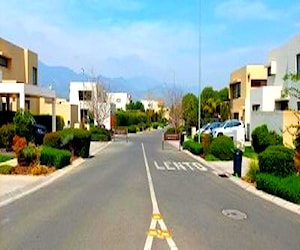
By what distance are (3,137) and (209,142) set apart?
1247 cm

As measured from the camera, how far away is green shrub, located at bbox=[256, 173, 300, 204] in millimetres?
13719

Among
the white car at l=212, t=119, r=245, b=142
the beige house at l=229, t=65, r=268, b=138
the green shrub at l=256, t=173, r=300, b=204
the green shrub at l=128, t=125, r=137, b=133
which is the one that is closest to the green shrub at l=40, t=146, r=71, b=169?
the green shrub at l=256, t=173, r=300, b=204

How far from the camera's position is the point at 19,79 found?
2015 inches

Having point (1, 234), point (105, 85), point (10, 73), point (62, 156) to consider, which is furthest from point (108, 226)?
point (105, 85)

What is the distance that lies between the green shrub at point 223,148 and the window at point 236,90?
29245 mm

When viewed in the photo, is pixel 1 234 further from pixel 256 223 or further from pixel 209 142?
pixel 209 142

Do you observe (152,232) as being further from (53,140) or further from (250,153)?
(250,153)

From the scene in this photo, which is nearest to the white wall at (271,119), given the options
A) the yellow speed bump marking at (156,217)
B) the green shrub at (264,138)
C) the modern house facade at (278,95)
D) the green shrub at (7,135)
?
the modern house facade at (278,95)

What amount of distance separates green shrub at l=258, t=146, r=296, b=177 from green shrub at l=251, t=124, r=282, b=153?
1296cm

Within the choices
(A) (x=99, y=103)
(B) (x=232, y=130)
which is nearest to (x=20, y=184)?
(B) (x=232, y=130)

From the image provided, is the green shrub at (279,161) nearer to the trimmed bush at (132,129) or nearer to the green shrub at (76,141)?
the green shrub at (76,141)

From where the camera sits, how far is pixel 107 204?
1252cm

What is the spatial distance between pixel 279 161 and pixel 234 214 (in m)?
5.08

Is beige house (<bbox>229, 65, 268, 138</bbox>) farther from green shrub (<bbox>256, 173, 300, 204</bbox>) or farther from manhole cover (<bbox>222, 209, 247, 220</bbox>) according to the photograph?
manhole cover (<bbox>222, 209, 247, 220</bbox>)
